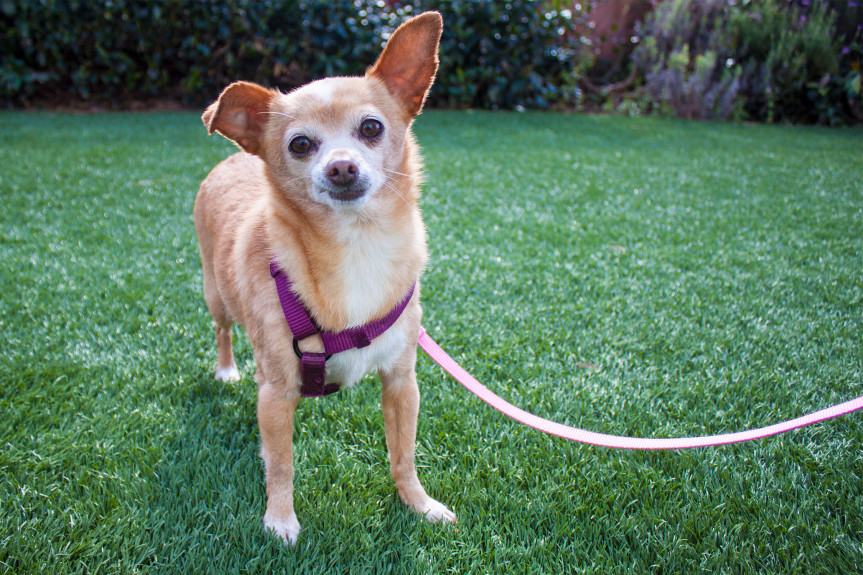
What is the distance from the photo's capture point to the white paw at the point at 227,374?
2.47 meters

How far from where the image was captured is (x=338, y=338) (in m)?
1.59

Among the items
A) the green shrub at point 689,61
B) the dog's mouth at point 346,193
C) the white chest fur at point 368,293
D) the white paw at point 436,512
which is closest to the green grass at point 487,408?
the white paw at point 436,512

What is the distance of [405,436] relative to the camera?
1.80m

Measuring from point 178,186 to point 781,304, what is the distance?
16.9 feet

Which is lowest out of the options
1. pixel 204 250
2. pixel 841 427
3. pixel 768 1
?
pixel 841 427

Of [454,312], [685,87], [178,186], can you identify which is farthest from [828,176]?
[178,186]

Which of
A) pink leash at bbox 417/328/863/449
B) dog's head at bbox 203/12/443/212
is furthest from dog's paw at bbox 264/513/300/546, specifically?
dog's head at bbox 203/12/443/212

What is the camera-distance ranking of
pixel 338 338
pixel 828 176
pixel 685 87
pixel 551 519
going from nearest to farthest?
pixel 338 338 → pixel 551 519 → pixel 828 176 → pixel 685 87

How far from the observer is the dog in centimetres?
161

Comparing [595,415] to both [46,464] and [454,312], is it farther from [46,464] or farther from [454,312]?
[46,464]

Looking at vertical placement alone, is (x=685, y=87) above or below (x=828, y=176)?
above

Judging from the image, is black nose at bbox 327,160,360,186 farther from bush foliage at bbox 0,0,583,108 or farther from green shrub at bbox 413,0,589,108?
green shrub at bbox 413,0,589,108

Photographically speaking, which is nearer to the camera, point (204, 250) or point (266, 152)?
point (266, 152)

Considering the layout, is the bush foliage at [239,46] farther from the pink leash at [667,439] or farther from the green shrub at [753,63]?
the pink leash at [667,439]
